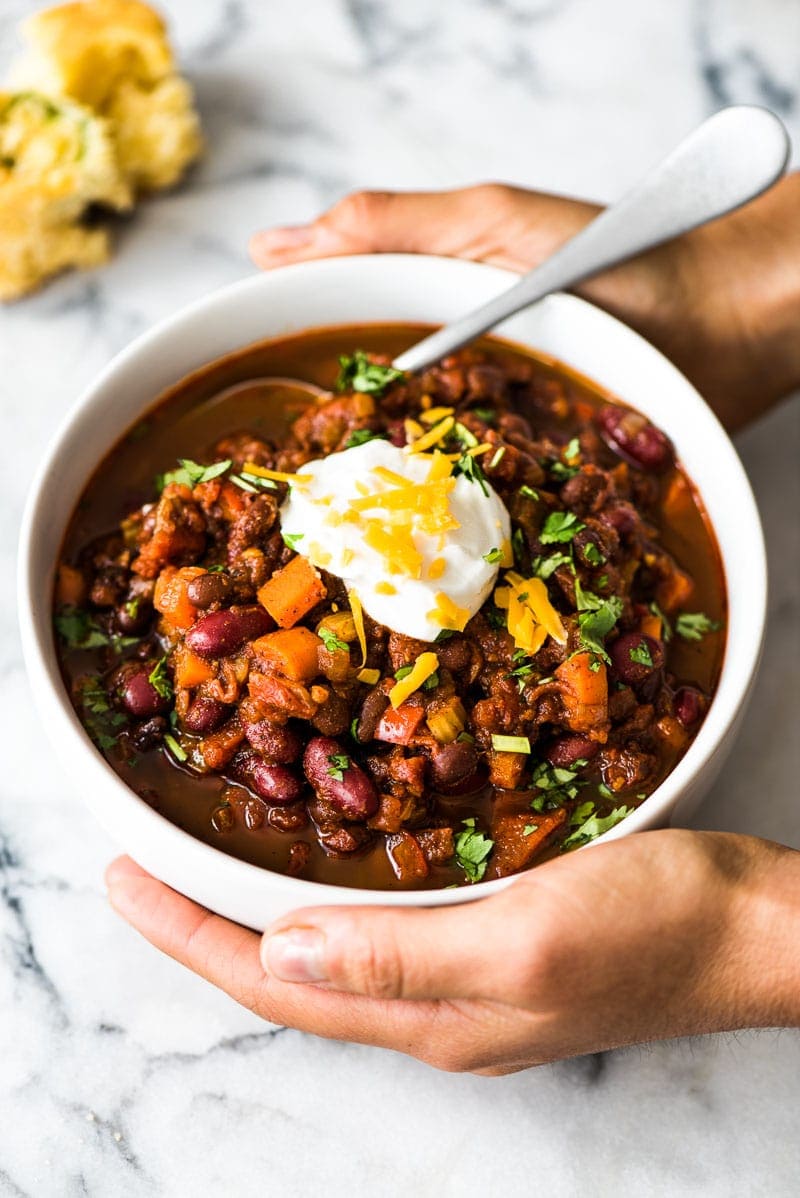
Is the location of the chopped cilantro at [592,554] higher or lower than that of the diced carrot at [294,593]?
lower

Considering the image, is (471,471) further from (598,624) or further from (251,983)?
(251,983)

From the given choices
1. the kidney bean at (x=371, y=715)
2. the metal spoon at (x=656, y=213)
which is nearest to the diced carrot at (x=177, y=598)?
the kidney bean at (x=371, y=715)

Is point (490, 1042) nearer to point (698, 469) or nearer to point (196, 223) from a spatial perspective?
point (698, 469)

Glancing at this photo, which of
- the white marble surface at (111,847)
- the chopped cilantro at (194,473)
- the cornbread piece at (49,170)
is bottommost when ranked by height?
the white marble surface at (111,847)

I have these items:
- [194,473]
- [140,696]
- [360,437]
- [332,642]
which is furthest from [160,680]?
[360,437]

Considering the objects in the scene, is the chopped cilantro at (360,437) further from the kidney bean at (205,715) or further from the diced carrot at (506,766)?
the diced carrot at (506,766)

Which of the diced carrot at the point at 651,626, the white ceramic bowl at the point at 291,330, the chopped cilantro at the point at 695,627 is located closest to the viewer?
the white ceramic bowl at the point at 291,330

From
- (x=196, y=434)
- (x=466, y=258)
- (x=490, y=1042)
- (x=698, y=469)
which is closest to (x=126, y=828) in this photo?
(x=490, y=1042)
